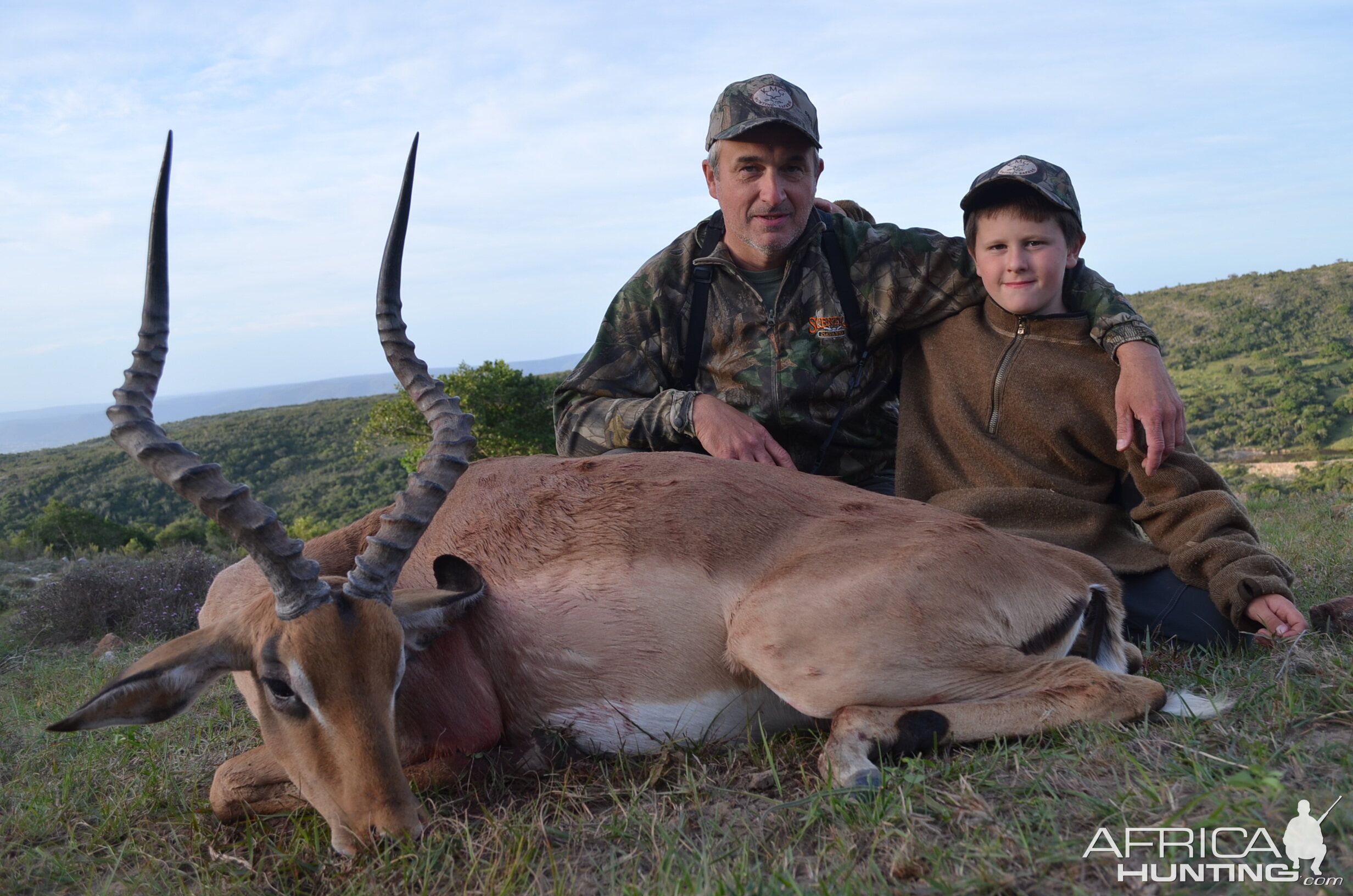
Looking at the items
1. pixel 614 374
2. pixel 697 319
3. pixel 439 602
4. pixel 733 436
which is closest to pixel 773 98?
pixel 697 319

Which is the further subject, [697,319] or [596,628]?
[697,319]

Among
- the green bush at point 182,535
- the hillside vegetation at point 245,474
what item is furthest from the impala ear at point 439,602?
the hillside vegetation at point 245,474

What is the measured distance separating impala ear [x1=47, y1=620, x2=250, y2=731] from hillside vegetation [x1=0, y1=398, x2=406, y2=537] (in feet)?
72.0

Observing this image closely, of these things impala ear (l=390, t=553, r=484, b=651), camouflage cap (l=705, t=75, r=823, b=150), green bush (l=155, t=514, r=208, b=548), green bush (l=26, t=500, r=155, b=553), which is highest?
camouflage cap (l=705, t=75, r=823, b=150)

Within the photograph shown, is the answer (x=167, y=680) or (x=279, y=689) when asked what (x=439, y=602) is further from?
(x=167, y=680)

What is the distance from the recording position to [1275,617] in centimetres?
428

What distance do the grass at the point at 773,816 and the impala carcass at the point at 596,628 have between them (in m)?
0.15

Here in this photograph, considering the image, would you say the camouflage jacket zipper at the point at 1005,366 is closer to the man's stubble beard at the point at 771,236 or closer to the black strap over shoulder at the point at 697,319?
the man's stubble beard at the point at 771,236

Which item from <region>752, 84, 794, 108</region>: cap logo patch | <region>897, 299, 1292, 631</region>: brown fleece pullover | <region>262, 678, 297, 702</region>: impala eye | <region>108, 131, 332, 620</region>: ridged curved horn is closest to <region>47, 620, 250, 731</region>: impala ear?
Answer: <region>262, 678, 297, 702</region>: impala eye

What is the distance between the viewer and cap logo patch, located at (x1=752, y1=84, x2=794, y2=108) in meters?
5.84

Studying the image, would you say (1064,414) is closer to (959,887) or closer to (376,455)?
(959,887)

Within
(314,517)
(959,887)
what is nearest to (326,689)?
(959,887)

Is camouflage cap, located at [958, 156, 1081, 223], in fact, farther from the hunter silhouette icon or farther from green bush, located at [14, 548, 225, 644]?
green bush, located at [14, 548, 225, 644]

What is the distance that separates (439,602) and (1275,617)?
3693mm
